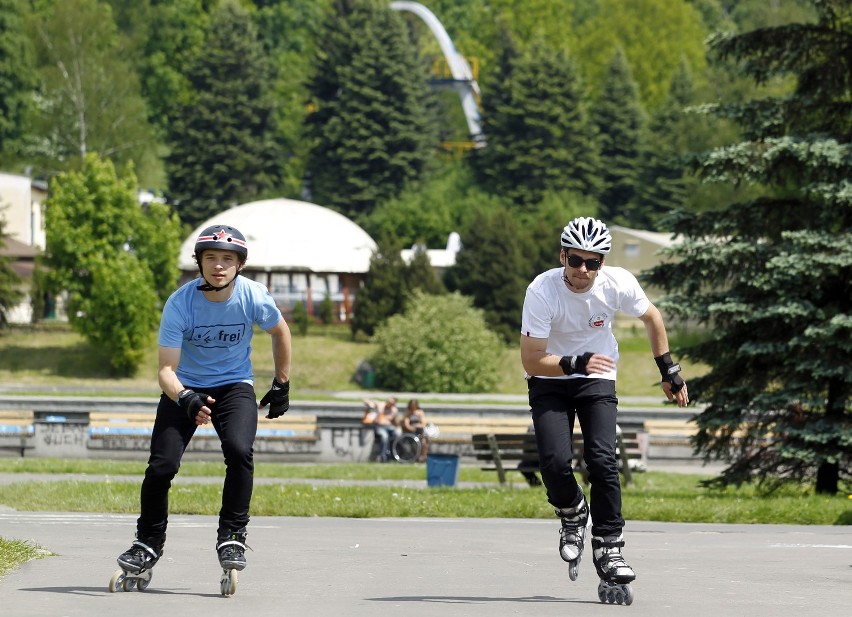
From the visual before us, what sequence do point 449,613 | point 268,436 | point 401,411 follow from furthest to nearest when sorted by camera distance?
point 401,411 → point 268,436 → point 449,613

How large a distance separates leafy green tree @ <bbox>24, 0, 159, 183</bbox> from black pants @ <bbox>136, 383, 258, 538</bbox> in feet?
292

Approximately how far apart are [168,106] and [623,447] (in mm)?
101040

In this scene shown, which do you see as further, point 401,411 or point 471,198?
point 471,198

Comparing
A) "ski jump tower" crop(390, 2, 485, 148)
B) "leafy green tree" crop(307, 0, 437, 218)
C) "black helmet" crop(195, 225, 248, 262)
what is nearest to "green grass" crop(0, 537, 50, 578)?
"black helmet" crop(195, 225, 248, 262)

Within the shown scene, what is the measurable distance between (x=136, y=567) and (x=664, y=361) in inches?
113

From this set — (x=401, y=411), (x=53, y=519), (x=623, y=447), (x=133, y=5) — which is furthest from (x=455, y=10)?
(x=53, y=519)

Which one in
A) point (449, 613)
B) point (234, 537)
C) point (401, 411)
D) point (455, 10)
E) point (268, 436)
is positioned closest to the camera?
point (449, 613)

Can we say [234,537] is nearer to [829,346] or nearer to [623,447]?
[829,346]

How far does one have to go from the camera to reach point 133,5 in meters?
128

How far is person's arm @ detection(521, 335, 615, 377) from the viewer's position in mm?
8633

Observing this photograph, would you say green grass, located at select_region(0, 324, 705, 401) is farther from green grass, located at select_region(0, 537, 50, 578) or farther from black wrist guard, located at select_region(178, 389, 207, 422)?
black wrist guard, located at select_region(178, 389, 207, 422)

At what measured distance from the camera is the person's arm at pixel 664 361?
882 centimetres

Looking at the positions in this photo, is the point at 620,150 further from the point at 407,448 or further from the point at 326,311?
the point at 407,448

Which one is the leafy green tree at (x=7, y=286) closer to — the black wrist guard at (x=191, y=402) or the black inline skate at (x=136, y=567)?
the black inline skate at (x=136, y=567)
